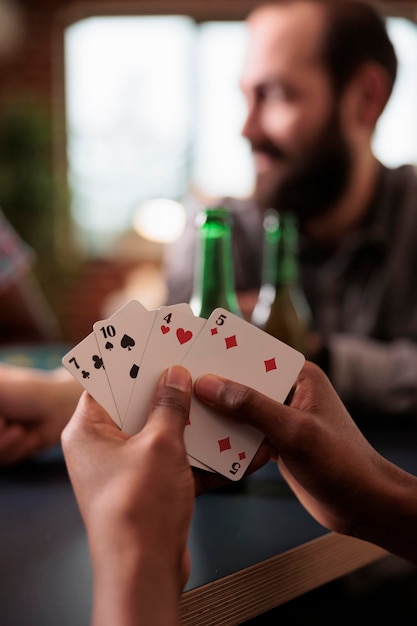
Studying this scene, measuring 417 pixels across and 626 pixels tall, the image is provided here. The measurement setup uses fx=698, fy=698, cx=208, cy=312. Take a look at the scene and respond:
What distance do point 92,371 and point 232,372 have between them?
0.13 metres

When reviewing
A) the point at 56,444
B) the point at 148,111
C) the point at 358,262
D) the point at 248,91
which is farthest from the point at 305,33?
the point at 148,111

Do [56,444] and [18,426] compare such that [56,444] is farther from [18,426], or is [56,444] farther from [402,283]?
[402,283]

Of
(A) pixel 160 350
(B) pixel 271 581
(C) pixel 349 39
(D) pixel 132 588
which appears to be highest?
(C) pixel 349 39

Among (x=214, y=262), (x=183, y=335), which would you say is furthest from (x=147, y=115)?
(x=183, y=335)

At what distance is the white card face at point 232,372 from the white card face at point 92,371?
0.25 feet

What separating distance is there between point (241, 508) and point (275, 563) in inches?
5.9

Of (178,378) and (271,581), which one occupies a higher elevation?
(178,378)

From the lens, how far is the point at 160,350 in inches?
26.1

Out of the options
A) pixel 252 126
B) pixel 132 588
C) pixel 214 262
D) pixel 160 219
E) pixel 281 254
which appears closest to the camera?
pixel 132 588

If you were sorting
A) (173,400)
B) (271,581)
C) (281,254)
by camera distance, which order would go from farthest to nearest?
(281,254), (271,581), (173,400)

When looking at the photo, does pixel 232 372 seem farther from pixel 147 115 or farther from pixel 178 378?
pixel 147 115

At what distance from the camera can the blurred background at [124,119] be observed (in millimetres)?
5523

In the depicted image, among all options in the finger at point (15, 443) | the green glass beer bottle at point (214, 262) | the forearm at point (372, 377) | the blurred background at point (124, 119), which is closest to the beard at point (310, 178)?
the forearm at point (372, 377)

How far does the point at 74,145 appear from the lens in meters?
5.70
